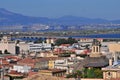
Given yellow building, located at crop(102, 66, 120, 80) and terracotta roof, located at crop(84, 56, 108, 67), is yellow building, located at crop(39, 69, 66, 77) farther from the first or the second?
yellow building, located at crop(102, 66, 120, 80)

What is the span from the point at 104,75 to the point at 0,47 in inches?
1739

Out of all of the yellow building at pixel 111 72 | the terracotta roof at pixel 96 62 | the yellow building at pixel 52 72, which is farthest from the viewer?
the terracotta roof at pixel 96 62

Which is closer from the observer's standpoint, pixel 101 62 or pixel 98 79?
pixel 98 79

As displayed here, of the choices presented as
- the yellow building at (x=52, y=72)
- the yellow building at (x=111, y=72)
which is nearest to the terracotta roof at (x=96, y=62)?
the yellow building at (x=52, y=72)

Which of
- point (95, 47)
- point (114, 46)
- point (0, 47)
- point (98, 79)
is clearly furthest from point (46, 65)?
point (0, 47)

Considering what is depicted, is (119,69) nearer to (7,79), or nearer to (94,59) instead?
(7,79)

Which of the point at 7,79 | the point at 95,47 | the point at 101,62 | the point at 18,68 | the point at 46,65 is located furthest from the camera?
the point at 46,65

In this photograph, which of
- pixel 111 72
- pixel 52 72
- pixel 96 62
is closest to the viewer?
pixel 111 72

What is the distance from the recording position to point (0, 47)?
225 ft

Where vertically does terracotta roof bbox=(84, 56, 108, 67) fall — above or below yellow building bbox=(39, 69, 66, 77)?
above

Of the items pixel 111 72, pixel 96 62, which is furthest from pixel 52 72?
pixel 111 72

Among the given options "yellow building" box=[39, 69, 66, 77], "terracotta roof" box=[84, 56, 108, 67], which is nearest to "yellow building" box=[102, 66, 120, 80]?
"yellow building" box=[39, 69, 66, 77]

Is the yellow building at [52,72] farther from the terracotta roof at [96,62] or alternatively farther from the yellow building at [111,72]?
the yellow building at [111,72]

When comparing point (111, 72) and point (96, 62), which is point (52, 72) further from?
point (111, 72)
